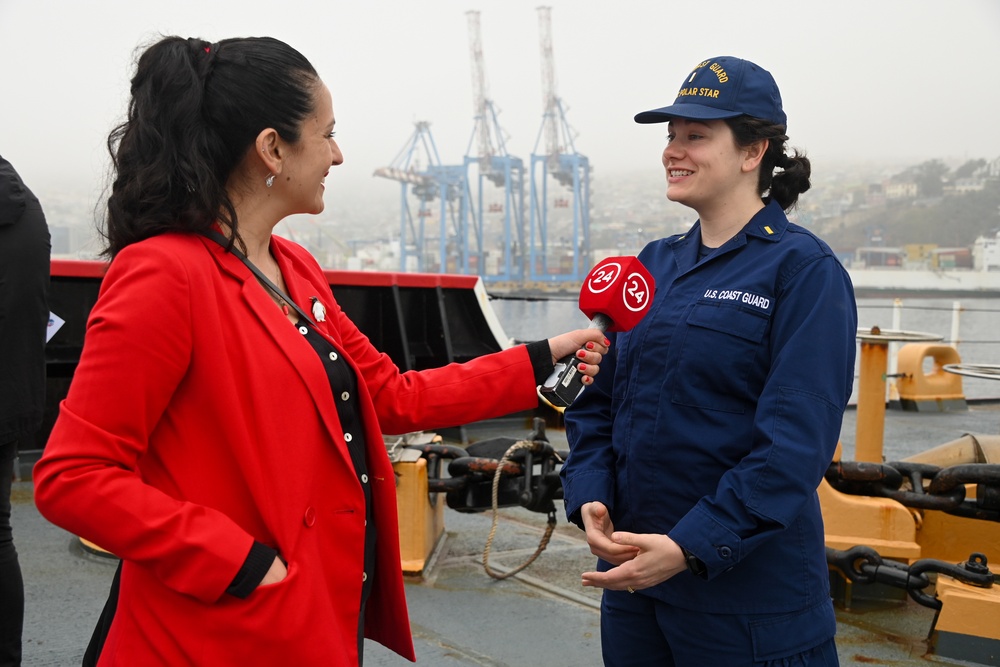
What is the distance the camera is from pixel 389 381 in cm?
183

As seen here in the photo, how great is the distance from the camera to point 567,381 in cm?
164

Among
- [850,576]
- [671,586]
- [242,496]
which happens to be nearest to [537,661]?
[850,576]

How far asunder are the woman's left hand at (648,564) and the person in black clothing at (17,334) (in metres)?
1.63

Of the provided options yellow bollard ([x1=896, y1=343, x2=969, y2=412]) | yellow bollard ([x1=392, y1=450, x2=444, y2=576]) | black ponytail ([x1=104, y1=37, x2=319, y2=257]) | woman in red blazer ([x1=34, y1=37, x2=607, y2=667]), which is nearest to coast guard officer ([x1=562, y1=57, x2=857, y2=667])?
woman in red blazer ([x1=34, y1=37, x2=607, y2=667])

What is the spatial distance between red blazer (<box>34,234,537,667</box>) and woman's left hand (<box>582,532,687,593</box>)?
1.48 ft

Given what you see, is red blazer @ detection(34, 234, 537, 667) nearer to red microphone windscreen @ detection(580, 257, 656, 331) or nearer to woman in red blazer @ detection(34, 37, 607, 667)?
woman in red blazer @ detection(34, 37, 607, 667)

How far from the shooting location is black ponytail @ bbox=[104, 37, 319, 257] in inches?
54.4

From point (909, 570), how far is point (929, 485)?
44 cm

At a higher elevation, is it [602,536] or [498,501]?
[602,536]

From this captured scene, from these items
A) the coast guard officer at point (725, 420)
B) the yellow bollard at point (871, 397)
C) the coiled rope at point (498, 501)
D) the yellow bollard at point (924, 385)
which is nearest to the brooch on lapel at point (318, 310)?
the coast guard officer at point (725, 420)

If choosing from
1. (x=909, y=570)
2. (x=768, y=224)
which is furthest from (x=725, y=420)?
(x=909, y=570)

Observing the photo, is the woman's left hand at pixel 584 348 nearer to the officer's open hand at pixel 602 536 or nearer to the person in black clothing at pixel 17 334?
the officer's open hand at pixel 602 536

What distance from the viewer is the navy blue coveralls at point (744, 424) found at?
1.54m

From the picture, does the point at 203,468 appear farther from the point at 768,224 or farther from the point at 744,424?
the point at 768,224
